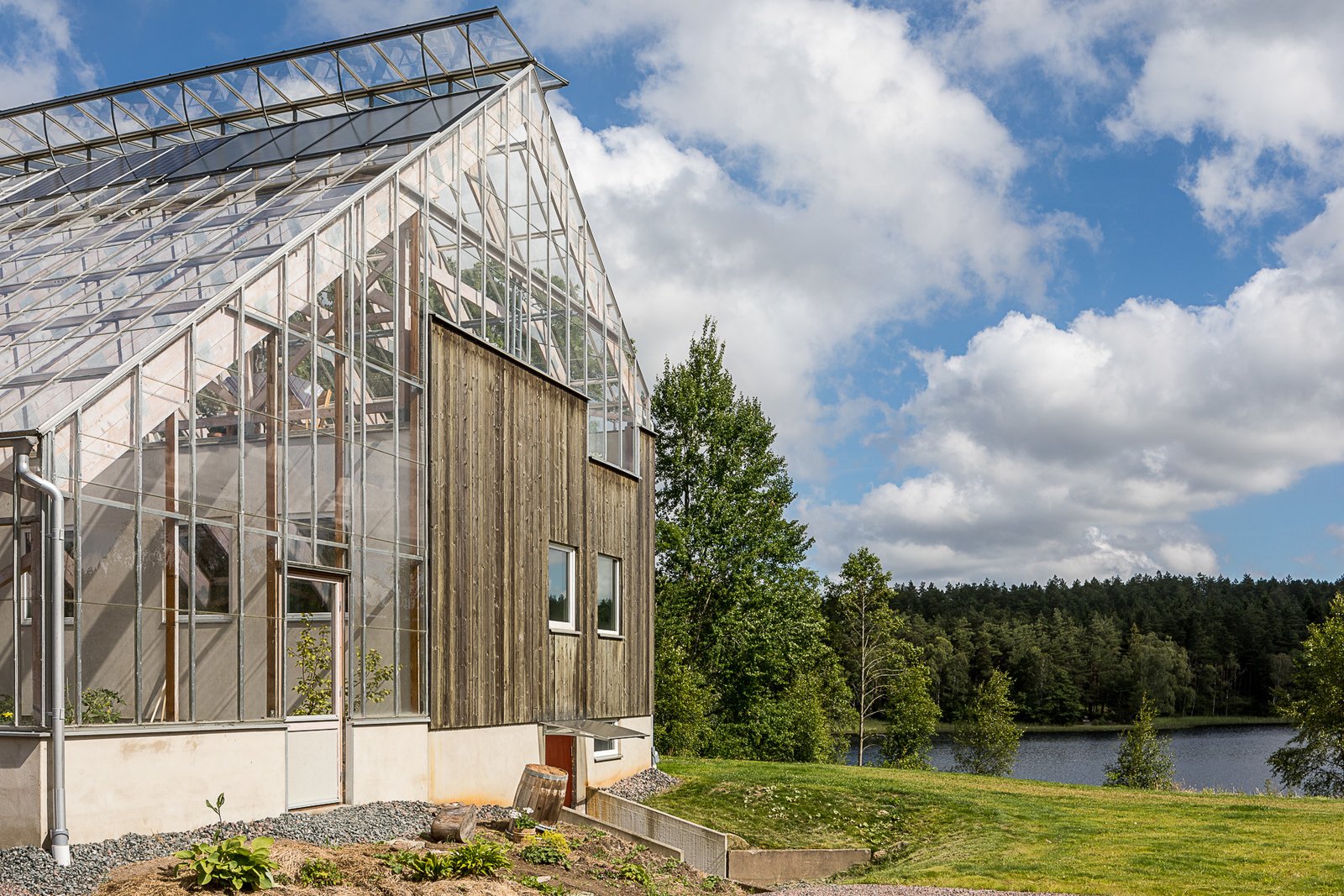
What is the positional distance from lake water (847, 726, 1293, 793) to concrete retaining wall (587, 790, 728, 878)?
28.6 meters

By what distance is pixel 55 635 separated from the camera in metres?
9.38

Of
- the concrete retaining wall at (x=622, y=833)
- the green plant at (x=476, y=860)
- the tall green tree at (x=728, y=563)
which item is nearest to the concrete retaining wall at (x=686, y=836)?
the concrete retaining wall at (x=622, y=833)

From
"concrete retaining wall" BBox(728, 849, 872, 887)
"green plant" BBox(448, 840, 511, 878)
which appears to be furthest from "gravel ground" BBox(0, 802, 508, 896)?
"concrete retaining wall" BBox(728, 849, 872, 887)

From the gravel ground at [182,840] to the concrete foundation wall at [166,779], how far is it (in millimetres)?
132

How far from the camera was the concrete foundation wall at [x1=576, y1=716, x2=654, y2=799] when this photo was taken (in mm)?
18047

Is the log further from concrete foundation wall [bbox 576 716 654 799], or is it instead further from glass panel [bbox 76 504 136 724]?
concrete foundation wall [bbox 576 716 654 799]

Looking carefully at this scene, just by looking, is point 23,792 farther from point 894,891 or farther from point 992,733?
point 992,733

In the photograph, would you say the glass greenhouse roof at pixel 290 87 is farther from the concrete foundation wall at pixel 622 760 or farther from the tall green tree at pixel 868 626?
the tall green tree at pixel 868 626

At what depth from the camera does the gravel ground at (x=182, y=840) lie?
8.86 meters

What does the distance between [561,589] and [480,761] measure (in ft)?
11.9

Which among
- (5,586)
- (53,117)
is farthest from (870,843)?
(53,117)

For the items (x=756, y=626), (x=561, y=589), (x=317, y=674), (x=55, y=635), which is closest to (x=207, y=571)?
(x=55, y=635)

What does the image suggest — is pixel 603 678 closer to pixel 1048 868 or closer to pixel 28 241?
pixel 1048 868

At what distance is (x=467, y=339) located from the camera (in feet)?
52.0
